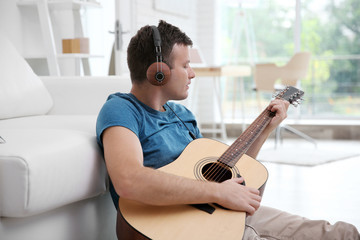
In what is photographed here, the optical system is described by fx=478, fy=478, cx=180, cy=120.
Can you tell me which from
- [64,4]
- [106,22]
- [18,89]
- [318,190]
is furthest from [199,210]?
[106,22]

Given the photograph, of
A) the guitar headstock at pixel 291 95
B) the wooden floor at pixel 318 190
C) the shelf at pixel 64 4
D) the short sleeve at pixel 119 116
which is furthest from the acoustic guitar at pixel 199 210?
the shelf at pixel 64 4

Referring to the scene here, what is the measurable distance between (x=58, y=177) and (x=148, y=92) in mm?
363

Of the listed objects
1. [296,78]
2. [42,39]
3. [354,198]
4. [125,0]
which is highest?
[125,0]

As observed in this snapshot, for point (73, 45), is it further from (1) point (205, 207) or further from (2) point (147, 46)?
(1) point (205, 207)

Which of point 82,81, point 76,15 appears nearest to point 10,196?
point 82,81

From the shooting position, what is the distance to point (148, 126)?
1.34 metres

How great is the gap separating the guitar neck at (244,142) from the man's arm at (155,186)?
6.1 inches

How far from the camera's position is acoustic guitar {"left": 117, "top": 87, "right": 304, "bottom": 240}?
43.2 inches

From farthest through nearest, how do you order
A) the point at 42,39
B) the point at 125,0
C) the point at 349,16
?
the point at 349,16, the point at 125,0, the point at 42,39

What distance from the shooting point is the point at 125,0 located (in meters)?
4.17

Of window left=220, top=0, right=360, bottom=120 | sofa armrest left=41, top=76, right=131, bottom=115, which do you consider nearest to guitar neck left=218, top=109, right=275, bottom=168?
sofa armrest left=41, top=76, right=131, bottom=115

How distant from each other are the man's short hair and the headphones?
0.14ft

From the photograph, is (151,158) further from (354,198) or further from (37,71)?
(37,71)

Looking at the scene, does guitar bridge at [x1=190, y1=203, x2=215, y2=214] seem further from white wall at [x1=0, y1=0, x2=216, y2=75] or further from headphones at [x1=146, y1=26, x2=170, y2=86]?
white wall at [x1=0, y1=0, x2=216, y2=75]
